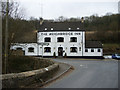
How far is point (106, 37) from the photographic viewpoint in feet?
17.3

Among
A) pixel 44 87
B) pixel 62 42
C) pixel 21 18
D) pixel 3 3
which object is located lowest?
pixel 44 87

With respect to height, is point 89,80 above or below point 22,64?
below

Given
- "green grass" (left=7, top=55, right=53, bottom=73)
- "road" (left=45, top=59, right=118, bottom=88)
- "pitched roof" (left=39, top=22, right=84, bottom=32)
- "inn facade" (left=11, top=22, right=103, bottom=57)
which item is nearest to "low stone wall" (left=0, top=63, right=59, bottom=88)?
"road" (left=45, top=59, right=118, bottom=88)

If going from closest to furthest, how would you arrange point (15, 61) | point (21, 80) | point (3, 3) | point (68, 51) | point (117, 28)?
point (117, 28), point (21, 80), point (3, 3), point (15, 61), point (68, 51)

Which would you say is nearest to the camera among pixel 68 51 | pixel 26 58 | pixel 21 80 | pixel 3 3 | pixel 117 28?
pixel 117 28

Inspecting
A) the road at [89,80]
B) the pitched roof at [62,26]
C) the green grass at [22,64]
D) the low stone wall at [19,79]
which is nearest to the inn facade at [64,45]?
the pitched roof at [62,26]

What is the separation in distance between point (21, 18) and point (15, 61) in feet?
13.1

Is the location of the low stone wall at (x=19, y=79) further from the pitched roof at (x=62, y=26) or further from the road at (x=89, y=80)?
the pitched roof at (x=62, y=26)

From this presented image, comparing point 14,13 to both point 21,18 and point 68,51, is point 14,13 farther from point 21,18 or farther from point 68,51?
point 68,51

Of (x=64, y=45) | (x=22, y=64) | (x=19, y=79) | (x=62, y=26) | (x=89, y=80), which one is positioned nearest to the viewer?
(x=19, y=79)

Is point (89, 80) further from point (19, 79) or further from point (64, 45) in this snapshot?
point (64, 45)

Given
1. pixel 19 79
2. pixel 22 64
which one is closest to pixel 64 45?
pixel 22 64

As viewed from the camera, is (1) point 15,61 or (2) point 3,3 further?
(1) point 15,61

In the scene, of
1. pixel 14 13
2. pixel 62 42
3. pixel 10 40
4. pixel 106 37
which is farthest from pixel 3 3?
pixel 62 42
